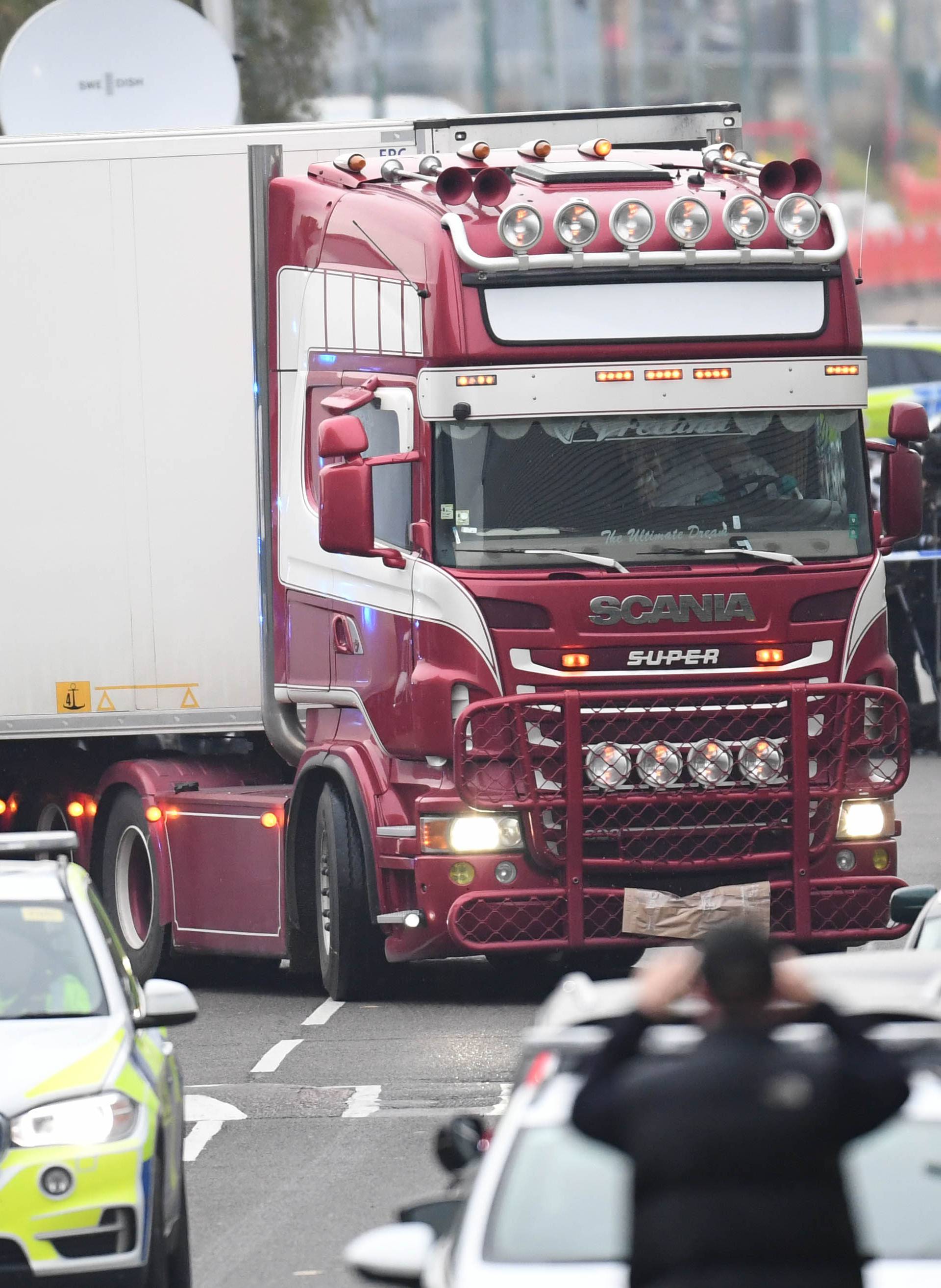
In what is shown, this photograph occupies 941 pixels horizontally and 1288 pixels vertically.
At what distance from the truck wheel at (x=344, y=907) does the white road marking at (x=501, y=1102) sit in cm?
240

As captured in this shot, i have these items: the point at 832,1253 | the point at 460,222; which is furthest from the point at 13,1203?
the point at 460,222

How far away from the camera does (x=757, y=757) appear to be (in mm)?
13766

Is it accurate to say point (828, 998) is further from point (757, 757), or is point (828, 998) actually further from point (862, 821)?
point (862, 821)

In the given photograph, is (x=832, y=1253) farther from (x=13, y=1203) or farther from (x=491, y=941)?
(x=491, y=941)

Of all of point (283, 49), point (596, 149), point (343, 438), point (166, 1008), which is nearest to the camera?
point (166, 1008)

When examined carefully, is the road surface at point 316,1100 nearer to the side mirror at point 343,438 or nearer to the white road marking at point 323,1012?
the white road marking at point 323,1012

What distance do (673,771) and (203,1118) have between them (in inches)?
121

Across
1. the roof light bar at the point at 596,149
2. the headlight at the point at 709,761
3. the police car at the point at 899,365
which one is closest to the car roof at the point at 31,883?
the headlight at the point at 709,761

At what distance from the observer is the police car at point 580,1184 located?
539 cm

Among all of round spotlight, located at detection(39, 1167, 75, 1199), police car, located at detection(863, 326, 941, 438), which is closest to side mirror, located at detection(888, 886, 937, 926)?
round spotlight, located at detection(39, 1167, 75, 1199)

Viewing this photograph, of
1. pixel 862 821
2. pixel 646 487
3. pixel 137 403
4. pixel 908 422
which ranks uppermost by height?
pixel 137 403

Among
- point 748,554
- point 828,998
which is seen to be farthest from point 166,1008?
point 748,554

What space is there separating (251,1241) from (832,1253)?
Answer: 473 cm

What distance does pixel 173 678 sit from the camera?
15.4 m
